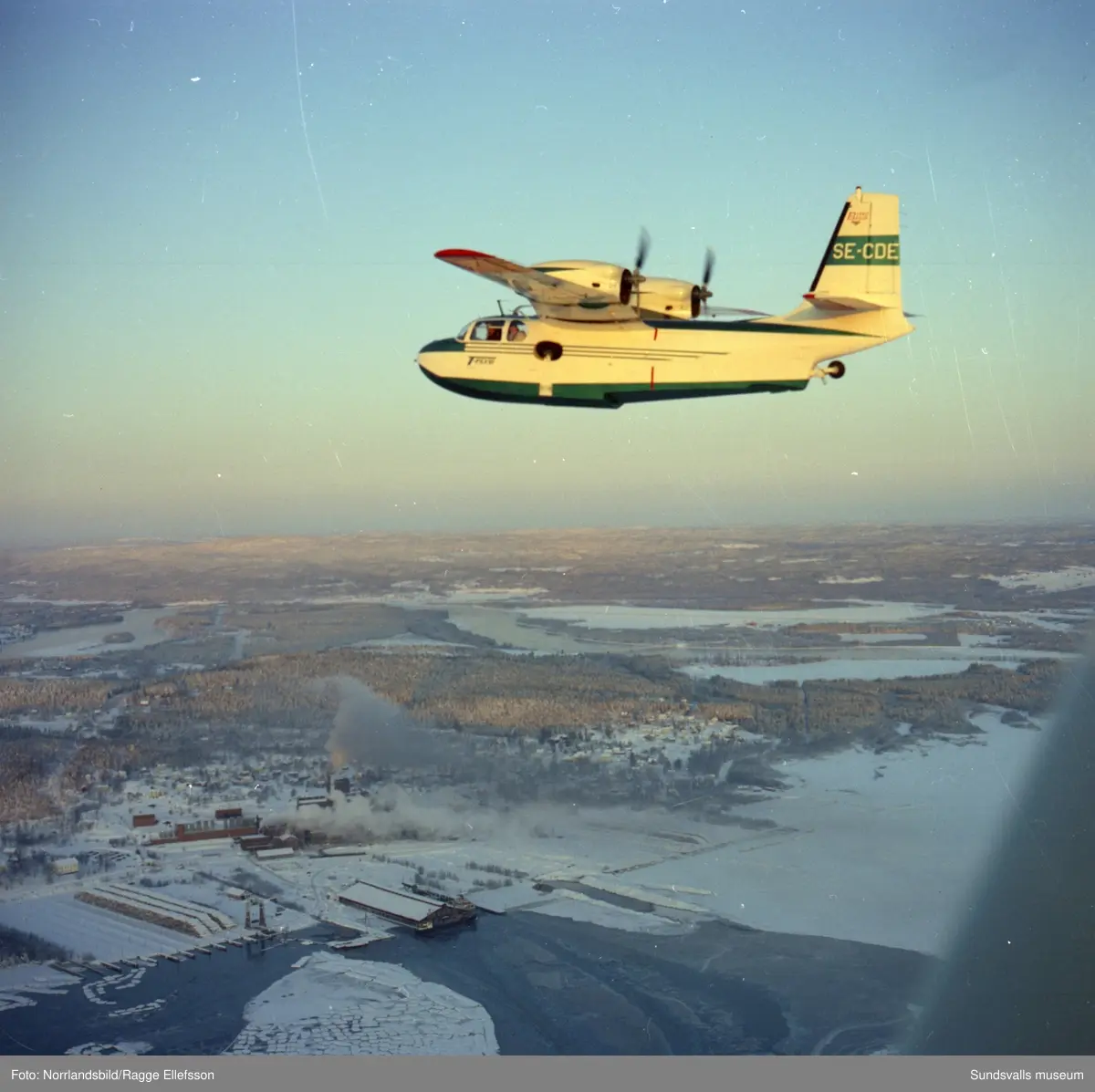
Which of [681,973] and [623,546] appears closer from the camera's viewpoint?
[681,973]

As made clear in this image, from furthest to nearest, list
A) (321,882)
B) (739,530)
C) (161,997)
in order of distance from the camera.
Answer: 1. (739,530)
2. (321,882)
3. (161,997)

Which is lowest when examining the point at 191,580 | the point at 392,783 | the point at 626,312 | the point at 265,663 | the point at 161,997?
the point at 161,997

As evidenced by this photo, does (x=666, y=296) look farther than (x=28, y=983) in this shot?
No

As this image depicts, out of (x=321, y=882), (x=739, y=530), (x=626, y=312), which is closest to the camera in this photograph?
(x=626, y=312)

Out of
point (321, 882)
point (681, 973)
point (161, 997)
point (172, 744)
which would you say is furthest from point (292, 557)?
point (681, 973)

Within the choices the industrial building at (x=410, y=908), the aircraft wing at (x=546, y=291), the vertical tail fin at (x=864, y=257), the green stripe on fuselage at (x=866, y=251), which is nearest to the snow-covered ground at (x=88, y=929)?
the industrial building at (x=410, y=908)

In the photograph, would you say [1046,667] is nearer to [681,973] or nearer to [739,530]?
[739,530]

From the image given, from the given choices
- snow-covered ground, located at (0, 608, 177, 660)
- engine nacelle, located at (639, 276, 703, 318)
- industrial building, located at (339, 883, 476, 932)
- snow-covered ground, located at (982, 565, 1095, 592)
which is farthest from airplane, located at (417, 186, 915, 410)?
snow-covered ground, located at (0, 608, 177, 660)

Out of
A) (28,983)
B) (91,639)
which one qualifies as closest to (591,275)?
(28,983)

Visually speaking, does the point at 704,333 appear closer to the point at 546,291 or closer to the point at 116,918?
the point at 546,291
